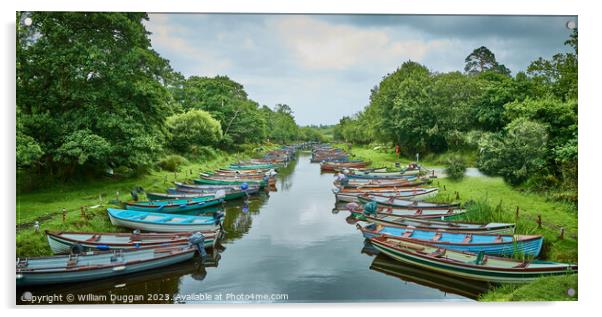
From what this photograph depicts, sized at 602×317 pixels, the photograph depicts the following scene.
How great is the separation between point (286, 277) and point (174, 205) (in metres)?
7.14

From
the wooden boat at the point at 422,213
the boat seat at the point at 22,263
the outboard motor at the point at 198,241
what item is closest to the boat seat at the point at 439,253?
the wooden boat at the point at 422,213

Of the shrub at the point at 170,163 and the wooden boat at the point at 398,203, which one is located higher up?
the shrub at the point at 170,163

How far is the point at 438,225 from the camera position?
11891mm

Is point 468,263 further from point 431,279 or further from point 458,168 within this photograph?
point 458,168

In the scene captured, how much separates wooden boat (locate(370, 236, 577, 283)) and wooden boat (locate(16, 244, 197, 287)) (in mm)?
5390

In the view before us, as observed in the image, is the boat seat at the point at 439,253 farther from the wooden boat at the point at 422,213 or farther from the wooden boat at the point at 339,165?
the wooden boat at the point at 339,165

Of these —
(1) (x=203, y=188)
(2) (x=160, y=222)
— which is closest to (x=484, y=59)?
(2) (x=160, y=222)

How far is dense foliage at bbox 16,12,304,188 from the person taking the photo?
32.8ft

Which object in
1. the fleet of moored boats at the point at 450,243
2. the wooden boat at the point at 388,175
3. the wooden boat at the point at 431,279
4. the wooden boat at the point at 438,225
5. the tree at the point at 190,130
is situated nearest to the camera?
the fleet of moored boats at the point at 450,243

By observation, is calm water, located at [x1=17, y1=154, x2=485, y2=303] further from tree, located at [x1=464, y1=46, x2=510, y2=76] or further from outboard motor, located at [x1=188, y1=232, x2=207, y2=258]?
tree, located at [x1=464, y1=46, x2=510, y2=76]

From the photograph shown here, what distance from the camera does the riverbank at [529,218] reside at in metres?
7.37

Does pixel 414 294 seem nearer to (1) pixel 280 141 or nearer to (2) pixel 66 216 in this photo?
(2) pixel 66 216

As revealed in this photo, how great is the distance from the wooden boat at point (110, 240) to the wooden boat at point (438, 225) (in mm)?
5434

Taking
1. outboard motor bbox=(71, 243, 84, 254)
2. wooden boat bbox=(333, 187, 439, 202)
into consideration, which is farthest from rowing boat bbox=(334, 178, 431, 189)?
outboard motor bbox=(71, 243, 84, 254)
